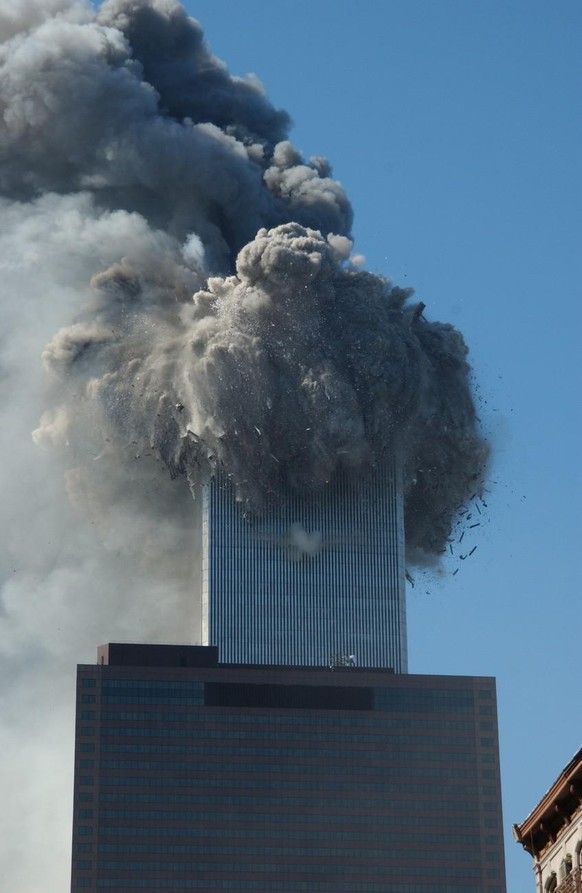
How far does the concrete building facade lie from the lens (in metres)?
107

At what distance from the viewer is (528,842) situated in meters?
113

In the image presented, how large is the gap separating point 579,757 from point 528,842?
8.88 meters

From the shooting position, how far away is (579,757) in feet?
345

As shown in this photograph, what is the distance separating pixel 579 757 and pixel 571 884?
4.56m

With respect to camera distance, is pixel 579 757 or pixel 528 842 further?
pixel 528 842

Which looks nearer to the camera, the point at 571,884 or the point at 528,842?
the point at 571,884

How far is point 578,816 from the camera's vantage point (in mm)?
107312

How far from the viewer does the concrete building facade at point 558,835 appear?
106688mm

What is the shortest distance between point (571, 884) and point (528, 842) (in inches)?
298

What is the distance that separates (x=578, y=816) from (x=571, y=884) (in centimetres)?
284

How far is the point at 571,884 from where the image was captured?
10556 centimetres

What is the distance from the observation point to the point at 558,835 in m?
110
